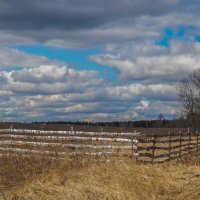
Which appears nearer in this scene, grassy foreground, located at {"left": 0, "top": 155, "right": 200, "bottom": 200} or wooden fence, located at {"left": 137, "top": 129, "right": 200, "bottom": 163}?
grassy foreground, located at {"left": 0, "top": 155, "right": 200, "bottom": 200}

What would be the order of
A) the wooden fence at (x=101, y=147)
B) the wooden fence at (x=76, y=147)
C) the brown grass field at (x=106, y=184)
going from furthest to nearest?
the wooden fence at (x=76, y=147) → the wooden fence at (x=101, y=147) → the brown grass field at (x=106, y=184)

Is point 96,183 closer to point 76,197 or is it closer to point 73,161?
point 76,197

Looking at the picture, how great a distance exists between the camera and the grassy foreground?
33.5ft

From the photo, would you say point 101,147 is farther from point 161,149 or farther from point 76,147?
point 161,149

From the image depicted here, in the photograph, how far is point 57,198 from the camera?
10125 mm

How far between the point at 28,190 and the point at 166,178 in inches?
135

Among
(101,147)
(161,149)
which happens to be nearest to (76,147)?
(101,147)

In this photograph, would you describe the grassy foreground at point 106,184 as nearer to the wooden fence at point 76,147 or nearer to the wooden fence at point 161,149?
the wooden fence at point 161,149

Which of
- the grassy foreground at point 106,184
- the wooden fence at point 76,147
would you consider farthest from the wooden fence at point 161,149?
the grassy foreground at point 106,184

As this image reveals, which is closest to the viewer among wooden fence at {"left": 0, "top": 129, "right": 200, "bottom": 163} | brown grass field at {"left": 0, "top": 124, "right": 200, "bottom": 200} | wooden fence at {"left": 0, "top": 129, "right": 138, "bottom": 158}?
brown grass field at {"left": 0, "top": 124, "right": 200, "bottom": 200}

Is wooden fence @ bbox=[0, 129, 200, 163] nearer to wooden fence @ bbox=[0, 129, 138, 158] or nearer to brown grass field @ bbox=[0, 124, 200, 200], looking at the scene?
wooden fence @ bbox=[0, 129, 138, 158]

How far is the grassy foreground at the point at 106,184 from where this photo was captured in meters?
10.2

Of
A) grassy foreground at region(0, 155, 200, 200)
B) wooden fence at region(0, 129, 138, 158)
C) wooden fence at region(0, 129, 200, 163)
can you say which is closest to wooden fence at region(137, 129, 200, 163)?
wooden fence at region(0, 129, 200, 163)

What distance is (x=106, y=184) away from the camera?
36.5ft
